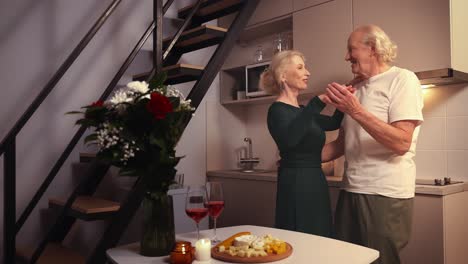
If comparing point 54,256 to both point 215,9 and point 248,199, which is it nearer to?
point 248,199

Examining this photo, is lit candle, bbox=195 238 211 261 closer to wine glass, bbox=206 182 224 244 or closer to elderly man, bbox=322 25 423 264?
wine glass, bbox=206 182 224 244

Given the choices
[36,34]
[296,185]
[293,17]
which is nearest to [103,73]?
[36,34]

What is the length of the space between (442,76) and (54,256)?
99.6 inches

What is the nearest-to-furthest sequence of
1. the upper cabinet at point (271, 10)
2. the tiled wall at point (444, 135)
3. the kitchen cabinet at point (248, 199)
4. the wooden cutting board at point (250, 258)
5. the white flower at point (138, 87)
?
the wooden cutting board at point (250, 258)
the white flower at point (138, 87)
the tiled wall at point (444, 135)
the kitchen cabinet at point (248, 199)
the upper cabinet at point (271, 10)

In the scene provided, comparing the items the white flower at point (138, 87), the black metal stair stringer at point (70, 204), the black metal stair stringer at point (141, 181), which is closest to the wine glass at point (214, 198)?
the black metal stair stringer at point (141, 181)

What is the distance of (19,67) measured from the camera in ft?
9.32

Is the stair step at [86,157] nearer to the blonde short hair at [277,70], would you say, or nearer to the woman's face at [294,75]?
the blonde short hair at [277,70]

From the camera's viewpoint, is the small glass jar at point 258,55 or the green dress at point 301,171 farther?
the small glass jar at point 258,55

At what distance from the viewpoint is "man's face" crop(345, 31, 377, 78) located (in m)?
1.99

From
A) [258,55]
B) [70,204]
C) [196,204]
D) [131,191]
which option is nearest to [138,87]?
[196,204]

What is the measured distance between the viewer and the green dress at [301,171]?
2035 millimetres

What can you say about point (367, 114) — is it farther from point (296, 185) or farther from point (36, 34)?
point (36, 34)

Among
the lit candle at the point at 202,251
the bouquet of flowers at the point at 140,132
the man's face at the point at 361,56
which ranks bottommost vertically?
the lit candle at the point at 202,251

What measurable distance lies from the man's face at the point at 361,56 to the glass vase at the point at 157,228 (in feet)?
4.07
